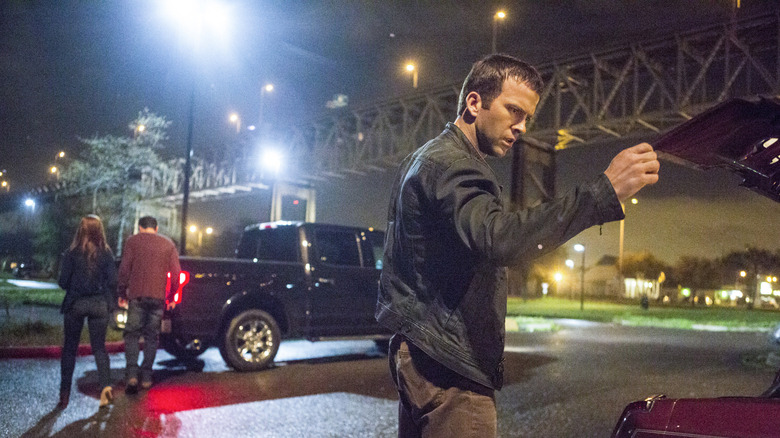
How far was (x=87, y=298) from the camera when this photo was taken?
7.58m

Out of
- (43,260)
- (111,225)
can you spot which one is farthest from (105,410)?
(43,260)

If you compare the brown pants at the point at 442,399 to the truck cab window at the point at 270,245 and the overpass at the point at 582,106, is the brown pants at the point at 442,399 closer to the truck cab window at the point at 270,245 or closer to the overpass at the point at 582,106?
the truck cab window at the point at 270,245

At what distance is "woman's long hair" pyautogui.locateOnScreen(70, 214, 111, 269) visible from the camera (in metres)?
7.72


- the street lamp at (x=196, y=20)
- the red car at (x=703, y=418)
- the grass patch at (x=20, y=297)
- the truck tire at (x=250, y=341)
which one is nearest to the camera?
the red car at (x=703, y=418)

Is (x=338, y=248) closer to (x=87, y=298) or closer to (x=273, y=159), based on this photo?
(x=87, y=298)

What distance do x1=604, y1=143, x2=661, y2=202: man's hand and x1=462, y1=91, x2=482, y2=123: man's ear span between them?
0.54 meters

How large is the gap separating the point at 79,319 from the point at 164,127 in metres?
23.3

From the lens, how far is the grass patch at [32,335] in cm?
1160

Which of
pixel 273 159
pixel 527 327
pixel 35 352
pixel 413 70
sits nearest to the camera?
pixel 35 352

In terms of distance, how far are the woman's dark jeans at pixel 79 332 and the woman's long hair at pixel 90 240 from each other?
42 centimetres

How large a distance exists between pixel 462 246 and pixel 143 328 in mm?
7424

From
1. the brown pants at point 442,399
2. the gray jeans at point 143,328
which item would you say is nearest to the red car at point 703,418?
the brown pants at point 442,399

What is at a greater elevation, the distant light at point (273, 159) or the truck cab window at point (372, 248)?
the distant light at point (273, 159)

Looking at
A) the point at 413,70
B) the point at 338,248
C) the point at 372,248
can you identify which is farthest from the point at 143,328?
the point at 413,70
